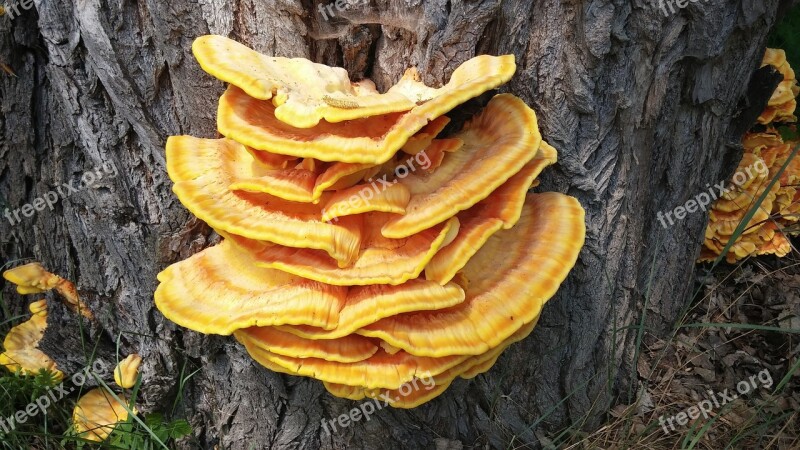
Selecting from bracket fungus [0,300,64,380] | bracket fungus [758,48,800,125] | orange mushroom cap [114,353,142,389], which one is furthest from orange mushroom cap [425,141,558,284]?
bracket fungus [0,300,64,380]

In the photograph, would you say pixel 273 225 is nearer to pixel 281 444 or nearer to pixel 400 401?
pixel 400 401

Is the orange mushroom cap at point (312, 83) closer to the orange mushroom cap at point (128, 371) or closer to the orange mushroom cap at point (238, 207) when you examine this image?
the orange mushroom cap at point (238, 207)

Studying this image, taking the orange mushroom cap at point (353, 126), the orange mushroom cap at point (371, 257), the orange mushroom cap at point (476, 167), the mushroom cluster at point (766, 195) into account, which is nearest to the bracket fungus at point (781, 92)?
the mushroom cluster at point (766, 195)

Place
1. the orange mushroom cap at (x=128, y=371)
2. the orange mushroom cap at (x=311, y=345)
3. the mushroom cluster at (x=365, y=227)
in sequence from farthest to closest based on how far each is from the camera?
the orange mushroom cap at (x=128, y=371), the orange mushroom cap at (x=311, y=345), the mushroom cluster at (x=365, y=227)

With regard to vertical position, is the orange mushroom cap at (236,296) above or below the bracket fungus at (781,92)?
above

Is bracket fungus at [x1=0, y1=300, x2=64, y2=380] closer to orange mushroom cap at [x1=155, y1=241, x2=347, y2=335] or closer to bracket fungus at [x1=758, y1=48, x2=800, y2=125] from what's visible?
orange mushroom cap at [x1=155, y1=241, x2=347, y2=335]

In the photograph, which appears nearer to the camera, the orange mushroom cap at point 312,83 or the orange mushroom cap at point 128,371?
the orange mushroom cap at point 312,83

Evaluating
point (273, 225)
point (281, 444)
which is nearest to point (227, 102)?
point (273, 225)
